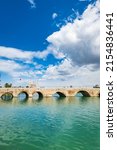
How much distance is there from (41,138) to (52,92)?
159 feet

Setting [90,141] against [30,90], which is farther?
[30,90]

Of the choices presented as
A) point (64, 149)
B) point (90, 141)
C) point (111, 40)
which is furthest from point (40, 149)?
point (111, 40)

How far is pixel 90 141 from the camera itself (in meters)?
16.2

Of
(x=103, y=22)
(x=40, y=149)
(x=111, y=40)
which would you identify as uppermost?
(x=103, y=22)

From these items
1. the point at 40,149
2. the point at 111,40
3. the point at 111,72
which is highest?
the point at 111,40

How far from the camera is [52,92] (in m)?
65.9

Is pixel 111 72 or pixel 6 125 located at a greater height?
pixel 111 72

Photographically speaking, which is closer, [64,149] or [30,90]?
[64,149]

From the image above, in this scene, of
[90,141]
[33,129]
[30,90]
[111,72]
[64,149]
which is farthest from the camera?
[30,90]

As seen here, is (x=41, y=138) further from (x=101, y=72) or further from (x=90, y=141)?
(x=101, y=72)

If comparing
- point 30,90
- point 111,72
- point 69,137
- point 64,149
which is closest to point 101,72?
point 111,72

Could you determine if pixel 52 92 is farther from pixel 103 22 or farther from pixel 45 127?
pixel 103 22

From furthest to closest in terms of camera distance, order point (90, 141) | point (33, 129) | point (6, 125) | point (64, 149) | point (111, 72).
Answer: point (6, 125) < point (33, 129) < point (90, 141) < point (64, 149) < point (111, 72)

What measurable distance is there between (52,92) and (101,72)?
59604 millimetres
